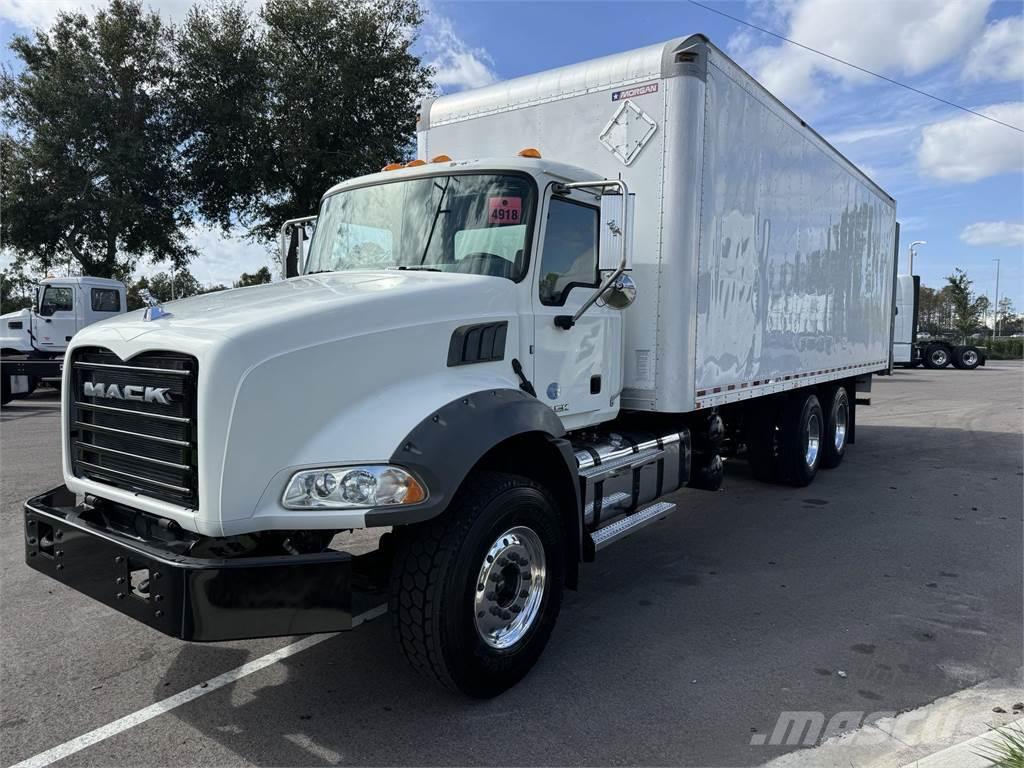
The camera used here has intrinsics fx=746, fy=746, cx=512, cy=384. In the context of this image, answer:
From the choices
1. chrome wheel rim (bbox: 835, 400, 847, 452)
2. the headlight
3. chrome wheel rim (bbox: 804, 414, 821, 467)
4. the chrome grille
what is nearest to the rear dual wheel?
chrome wheel rim (bbox: 804, 414, 821, 467)

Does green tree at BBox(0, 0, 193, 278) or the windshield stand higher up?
green tree at BBox(0, 0, 193, 278)

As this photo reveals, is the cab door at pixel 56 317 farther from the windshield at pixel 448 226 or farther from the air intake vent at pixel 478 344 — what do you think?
the air intake vent at pixel 478 344

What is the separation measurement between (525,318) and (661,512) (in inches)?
75.3

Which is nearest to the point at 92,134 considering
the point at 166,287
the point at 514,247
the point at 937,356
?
Result: the point at 514,247

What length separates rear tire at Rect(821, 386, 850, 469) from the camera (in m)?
9.30

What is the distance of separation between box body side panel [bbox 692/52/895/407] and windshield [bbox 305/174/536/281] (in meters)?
1.79

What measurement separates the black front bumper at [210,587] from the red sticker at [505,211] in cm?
216

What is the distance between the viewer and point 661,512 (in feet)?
17.2

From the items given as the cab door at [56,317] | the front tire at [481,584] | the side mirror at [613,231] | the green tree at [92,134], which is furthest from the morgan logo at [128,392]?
the green tree at [92,134]

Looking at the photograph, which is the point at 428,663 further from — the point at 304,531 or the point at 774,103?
the point at 774,103

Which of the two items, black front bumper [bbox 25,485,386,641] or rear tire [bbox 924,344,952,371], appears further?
rear tire [bbox 924,344,952,371]

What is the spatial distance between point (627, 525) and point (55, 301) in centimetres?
1806

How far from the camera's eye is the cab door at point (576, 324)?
4336 mm

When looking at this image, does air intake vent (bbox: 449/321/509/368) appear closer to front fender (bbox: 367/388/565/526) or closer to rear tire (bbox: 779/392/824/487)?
front fender (bbox: 367/388/565/526)
